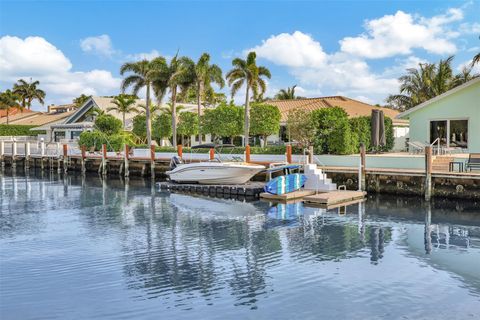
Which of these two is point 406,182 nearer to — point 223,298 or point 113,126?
point 223,298

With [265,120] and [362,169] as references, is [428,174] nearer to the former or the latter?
[362,169]

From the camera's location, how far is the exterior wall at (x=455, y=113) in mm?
29125

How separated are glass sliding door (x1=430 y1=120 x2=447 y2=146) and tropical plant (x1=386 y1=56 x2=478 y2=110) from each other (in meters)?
18.4

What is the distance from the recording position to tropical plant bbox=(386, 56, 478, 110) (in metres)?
48.1

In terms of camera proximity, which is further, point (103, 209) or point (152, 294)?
point (103, 209)

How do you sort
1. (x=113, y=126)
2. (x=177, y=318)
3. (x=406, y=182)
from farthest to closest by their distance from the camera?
(x=113, y=126) < (x=406, y=182) < (x=177, y=318)

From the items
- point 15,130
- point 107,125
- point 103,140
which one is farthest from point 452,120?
point 15,130

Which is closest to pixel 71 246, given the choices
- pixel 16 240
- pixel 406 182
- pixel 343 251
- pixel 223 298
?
pixel 16 240

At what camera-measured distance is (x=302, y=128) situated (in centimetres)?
3328

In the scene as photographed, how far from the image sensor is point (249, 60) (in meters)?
40.2

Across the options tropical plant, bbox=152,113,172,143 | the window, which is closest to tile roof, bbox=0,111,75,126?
tropical plant, bbox=152,113,172,143

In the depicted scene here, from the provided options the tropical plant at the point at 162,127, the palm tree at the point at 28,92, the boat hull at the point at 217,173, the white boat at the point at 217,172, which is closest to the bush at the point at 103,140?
the tropical plant at the point at 162,127

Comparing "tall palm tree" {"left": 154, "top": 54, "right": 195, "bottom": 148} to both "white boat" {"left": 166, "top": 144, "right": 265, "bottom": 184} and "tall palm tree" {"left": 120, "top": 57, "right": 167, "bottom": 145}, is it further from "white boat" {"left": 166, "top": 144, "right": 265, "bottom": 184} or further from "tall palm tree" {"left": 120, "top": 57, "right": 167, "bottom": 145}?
"white boat" {"left": 166, "top": 144, "right": 265, "bottom": 184}

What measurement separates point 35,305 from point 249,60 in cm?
3237
